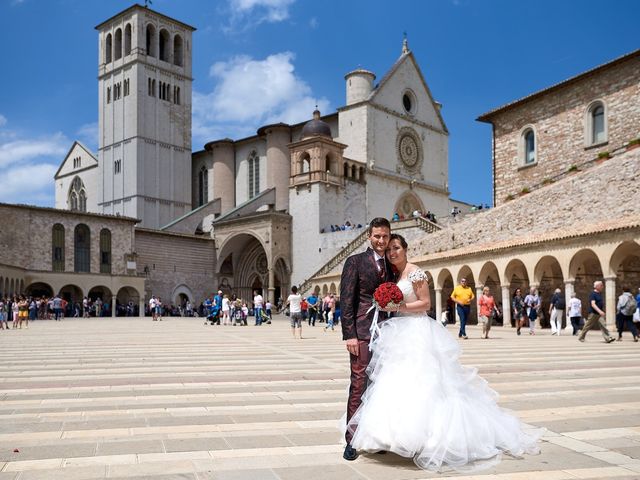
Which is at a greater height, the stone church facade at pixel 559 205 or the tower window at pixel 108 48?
the tower window at pixel 108 48

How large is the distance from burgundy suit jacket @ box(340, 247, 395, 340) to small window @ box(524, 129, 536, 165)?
3376 cm

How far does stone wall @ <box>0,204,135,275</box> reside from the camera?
4531cm

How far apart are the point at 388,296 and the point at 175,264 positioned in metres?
51.3

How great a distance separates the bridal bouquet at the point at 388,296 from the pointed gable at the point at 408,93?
163 ft

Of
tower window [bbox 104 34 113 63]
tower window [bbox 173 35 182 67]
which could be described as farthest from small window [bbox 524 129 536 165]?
tower window [bbox 104 34 113 63]

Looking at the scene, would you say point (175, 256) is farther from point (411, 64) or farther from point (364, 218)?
point (411, 64)

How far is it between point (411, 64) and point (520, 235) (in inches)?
1356

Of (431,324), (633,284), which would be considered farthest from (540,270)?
(431,324)

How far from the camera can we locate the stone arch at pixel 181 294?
54.4 m

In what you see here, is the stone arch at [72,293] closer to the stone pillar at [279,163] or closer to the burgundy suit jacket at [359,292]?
the stone pillar at [279,163]

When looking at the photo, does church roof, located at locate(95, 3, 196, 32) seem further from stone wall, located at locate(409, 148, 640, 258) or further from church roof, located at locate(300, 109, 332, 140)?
stone wall, located at locate(409, 148, 640, 258)

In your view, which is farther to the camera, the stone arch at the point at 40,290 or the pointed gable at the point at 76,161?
the pointed gable at the point at 76,161

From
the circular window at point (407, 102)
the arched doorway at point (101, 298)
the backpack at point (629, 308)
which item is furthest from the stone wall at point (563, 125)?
the arched doorway at point (101, 298)

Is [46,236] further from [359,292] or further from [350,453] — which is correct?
[350,453]
